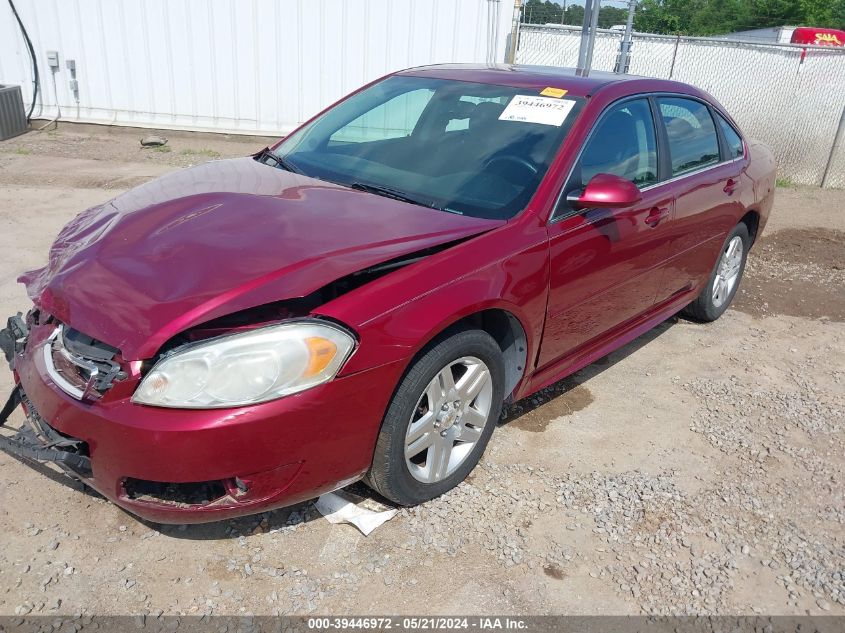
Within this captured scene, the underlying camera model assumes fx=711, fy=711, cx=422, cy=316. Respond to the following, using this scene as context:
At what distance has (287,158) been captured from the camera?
3830 mm

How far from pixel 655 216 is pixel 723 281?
169 cm

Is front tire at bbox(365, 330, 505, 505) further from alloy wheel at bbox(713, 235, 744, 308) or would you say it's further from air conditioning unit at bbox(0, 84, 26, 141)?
air conditioning unit at bbox(0, 84, 26, 141)

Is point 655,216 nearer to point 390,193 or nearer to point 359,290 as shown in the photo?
point 390,193

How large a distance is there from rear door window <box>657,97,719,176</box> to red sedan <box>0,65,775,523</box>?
3 centimetres

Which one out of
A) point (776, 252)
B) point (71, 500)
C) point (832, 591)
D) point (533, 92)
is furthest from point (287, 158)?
point (776, 252)

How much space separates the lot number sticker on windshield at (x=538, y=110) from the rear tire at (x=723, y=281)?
6.37ft

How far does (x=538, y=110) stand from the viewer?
3.47 m

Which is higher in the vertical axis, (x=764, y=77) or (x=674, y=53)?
(x=674, y=53)

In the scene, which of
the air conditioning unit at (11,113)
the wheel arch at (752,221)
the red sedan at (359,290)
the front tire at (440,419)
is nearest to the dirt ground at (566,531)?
the front tire at (440,419)

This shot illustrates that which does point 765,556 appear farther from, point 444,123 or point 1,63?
point 1,63

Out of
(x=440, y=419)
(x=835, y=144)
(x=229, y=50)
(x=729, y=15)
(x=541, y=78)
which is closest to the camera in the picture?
(x=440, y=419)

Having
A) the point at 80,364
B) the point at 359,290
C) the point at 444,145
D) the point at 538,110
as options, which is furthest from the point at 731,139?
the point at 80,364

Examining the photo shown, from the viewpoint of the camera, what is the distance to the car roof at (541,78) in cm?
363

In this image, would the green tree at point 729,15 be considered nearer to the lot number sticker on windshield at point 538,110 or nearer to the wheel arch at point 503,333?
the lot number sticker on windshield at point 538,110
